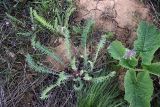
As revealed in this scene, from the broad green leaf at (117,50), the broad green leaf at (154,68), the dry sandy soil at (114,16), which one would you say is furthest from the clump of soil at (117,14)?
the broad green leaf at (154,68)

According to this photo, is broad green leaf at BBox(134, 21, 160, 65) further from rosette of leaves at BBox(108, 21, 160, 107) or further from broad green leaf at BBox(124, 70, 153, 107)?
broad green leaf at BBox(124, 70, 153, 107)

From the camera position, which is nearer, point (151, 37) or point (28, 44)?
point (151, 37)

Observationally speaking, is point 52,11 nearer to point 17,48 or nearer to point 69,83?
point 17,48

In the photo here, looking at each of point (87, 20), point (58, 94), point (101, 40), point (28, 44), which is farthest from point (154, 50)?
point (28, 44)

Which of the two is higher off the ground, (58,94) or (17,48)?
(17,48)

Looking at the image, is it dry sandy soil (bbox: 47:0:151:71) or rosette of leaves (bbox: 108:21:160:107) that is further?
dry sandy soil (bbox: 47:0:151:71)

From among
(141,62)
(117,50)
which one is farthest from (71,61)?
(141,62)

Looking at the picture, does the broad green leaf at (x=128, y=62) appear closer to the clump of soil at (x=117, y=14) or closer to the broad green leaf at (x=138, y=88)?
the broad green leaf at (x=138, y=88)

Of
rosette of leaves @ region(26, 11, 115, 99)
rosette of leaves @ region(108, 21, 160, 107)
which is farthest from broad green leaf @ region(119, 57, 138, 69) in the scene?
rosette of leaves @ region(26, 11, 115, 99)
